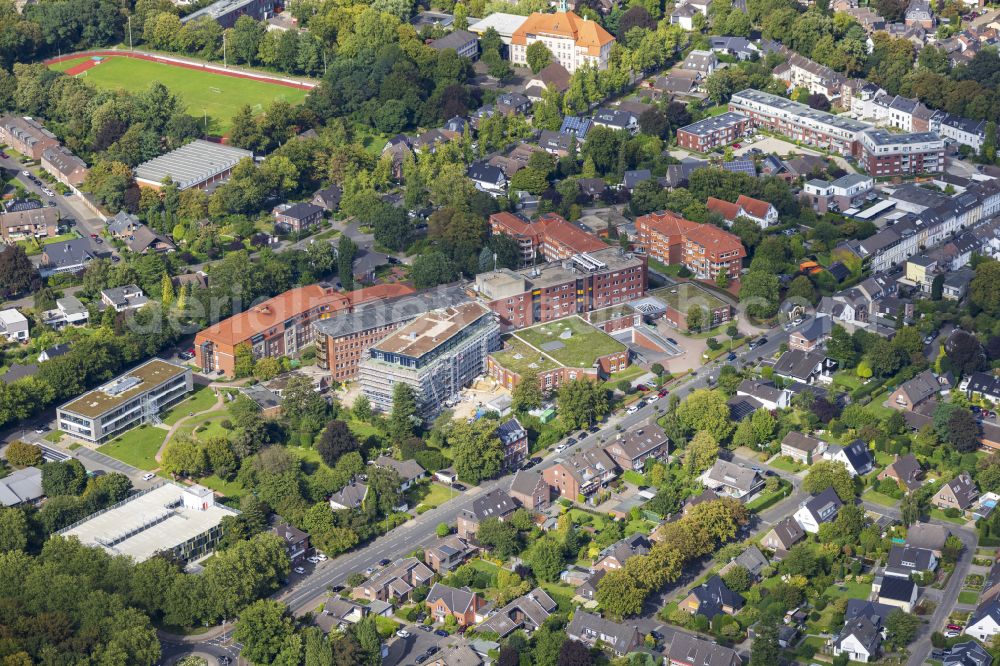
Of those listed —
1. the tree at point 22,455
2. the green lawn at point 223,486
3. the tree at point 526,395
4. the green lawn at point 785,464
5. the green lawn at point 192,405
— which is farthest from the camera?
the green lawn at point 192,405

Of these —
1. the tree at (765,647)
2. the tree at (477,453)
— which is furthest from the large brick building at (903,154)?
the tree at (765,647)

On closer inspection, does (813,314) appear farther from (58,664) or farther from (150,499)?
(58,664)

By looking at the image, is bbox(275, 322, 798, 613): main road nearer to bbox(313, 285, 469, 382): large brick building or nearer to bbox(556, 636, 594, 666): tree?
bbox(556, 636, 594, 666): tree

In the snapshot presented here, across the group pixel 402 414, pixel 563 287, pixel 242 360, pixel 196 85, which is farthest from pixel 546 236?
pixel 196 85

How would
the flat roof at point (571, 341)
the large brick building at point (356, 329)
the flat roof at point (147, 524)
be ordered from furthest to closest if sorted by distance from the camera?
the flat roof at point (571, 341), the large brick building at point (356, 329), the flat roof at point (147, 524)

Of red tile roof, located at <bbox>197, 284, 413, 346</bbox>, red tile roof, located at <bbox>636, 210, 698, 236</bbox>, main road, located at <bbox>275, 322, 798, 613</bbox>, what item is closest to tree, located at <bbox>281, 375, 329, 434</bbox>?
red tile roof, located at <bbox>197, 284, 413, 346</bbox>

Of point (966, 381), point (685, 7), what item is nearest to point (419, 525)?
point (966, 381)

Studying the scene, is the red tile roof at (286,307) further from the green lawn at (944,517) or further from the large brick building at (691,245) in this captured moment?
the green lawn at (944,517)

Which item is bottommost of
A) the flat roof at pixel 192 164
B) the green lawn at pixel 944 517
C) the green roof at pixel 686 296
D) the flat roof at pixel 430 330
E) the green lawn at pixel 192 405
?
the green lawn at pixel 192 405
